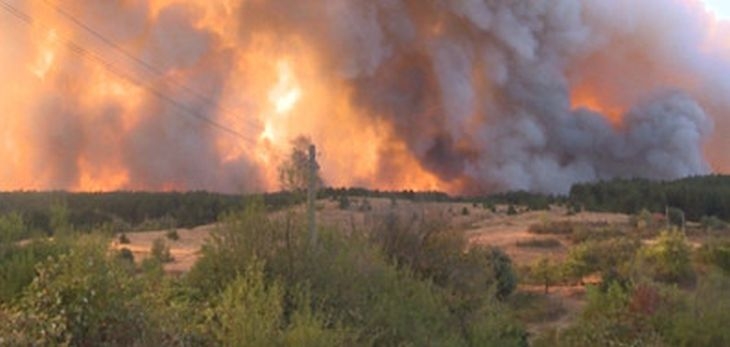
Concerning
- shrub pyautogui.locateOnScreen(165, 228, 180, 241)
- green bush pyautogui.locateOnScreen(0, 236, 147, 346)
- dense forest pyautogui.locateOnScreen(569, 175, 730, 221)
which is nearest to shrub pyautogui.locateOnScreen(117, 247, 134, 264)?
green bush pyautogui.locateOnScreen(0, 236, 147, 346)

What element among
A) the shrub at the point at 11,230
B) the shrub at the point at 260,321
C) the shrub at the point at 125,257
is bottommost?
the shrub at the point at 260,321

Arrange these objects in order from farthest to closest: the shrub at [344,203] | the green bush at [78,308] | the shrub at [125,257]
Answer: the shrub at [344,203], the shrub at [125,257], the green bush at [78,308]

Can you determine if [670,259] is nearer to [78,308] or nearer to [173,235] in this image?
[173,235]

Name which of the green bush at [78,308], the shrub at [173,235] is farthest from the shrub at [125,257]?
the shrub at [173,235]

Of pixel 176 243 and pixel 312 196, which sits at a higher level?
pixel 312 196

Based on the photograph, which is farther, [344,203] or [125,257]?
[344,203]

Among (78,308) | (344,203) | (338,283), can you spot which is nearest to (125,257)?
(338,283)

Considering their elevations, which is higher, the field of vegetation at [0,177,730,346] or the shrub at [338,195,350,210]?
the shrub at [338,195,350,210]

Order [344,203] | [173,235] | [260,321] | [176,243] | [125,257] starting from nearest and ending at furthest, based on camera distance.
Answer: [260,321] → [125,257] → [176,243] → [173,235] → [344,203]

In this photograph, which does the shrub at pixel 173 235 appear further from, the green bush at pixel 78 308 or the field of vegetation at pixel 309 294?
the green bush at pixel 78 308

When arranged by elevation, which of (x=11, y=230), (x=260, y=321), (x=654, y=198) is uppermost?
(x=654, y=198)

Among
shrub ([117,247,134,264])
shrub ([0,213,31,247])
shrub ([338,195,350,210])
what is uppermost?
shrub ([338,195,350,210])

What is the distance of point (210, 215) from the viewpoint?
40.9 meters

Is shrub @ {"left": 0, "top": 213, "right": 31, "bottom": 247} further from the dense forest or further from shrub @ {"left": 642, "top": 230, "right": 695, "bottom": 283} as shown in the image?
the dense forest
